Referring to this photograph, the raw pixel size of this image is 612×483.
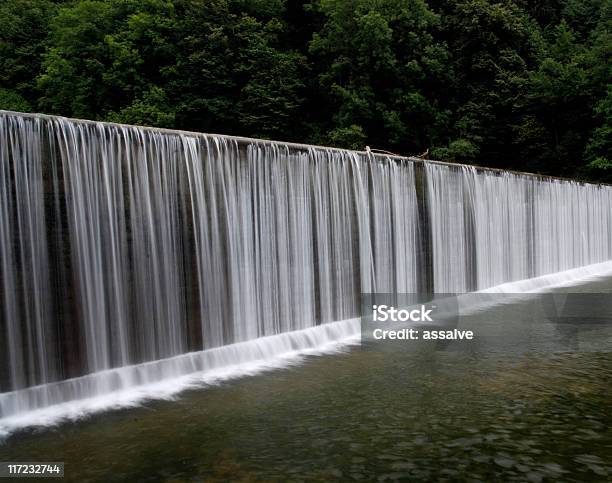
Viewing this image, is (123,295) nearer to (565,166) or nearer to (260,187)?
(260,187)

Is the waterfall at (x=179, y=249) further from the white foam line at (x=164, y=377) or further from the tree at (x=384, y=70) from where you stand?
the tree at (x=384, y=70)

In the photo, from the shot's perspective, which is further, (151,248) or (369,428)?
(151,248)

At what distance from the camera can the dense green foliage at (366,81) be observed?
34406 millimetres

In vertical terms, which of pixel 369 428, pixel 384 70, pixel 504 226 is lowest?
pixel 369 428

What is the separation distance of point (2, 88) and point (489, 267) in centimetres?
3796

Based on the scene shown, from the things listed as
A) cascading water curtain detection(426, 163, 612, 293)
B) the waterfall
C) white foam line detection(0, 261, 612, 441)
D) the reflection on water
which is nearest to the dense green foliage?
cascading water curtain detection(426, 163, 612, 293)

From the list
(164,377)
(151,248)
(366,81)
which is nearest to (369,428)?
(164,377)

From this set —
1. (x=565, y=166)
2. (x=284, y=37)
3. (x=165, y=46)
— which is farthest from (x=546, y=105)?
(x=165, y=46)

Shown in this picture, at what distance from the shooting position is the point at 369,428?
6035 millimetres

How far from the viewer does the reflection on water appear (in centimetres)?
512

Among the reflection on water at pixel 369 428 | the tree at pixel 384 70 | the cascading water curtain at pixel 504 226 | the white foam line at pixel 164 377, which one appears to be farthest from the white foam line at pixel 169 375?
the tree at pixel 384 70

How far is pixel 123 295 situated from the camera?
26.0ft

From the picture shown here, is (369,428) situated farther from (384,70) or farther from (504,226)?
(384,70)

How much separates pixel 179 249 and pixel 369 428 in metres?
4.06
